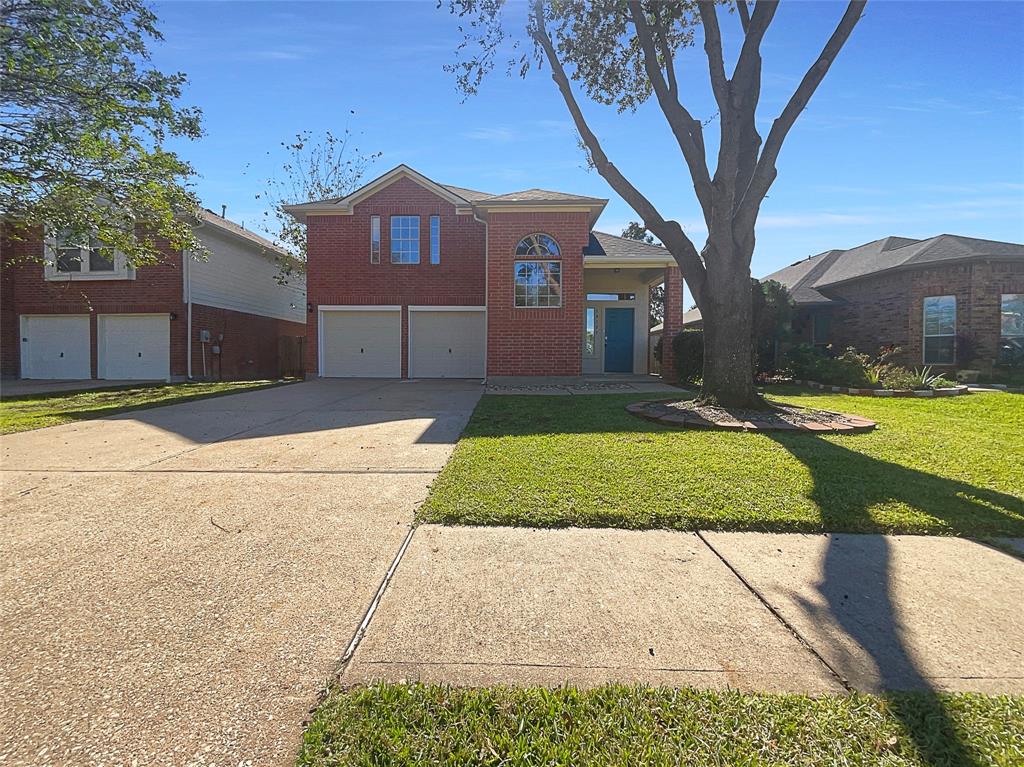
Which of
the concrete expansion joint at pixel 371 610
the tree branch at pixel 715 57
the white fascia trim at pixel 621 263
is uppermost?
the tree branch at pixel 715 57

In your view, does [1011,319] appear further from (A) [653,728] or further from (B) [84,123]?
(B) [84,123]

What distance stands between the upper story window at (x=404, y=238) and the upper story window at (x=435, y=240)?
45cm

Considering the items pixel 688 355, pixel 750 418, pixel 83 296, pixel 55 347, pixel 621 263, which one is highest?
pixel 621 263

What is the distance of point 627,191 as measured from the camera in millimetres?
8438

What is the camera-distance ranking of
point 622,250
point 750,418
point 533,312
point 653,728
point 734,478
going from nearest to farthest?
point 653,728 → point 734,478 → point 750,418 → point 533,312 → point 622,250

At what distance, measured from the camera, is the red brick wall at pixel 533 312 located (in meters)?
12.0

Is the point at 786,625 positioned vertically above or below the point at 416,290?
below

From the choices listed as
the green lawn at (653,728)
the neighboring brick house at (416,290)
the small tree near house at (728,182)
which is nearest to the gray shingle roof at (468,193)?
the neighboring brick house at (416,290)

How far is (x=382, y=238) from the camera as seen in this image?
14805mm

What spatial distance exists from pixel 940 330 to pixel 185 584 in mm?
19263

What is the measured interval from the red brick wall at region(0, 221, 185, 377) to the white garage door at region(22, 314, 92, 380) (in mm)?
262

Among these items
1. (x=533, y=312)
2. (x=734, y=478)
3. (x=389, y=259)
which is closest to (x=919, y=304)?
(x=533, y=312)

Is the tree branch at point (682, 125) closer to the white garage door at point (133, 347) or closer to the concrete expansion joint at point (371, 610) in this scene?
the concrete expansion joint at point (371, 610)

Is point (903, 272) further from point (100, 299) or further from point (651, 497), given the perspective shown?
point (100, 299)
